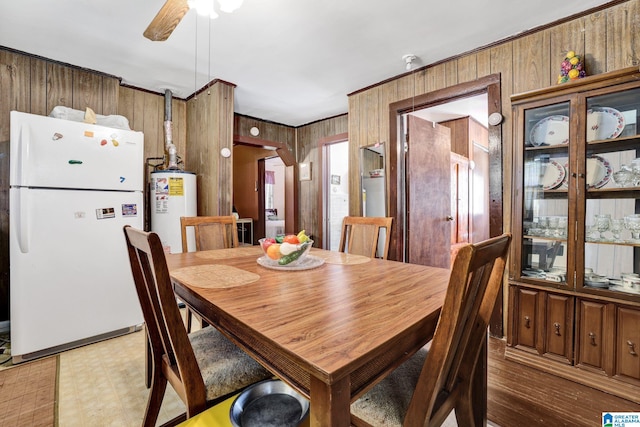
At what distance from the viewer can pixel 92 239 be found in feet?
7.56

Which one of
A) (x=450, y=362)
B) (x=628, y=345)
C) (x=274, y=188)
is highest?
(x=274, y=188)

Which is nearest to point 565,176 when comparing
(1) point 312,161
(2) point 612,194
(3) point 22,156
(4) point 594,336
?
(2) point 612,194

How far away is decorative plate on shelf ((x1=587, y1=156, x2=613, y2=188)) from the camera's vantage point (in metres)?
1.92

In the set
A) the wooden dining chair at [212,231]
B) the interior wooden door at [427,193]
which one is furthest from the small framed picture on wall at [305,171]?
the wooden dining chair at [212,231]

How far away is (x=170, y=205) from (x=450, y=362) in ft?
9.42

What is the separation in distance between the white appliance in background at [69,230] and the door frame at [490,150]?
225 cm

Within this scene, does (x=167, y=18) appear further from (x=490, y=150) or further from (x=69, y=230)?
(x=490, y=150)

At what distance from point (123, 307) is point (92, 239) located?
61cm

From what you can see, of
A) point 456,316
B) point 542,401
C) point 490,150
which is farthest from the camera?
point 490,150

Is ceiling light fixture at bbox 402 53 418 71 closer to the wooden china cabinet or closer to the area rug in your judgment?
the wooden china cabinet

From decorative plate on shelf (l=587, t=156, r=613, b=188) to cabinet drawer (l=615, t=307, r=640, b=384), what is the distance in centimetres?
77

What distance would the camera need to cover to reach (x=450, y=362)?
87 centimetres

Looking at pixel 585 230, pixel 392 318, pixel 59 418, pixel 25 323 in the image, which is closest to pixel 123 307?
pixel 25 323

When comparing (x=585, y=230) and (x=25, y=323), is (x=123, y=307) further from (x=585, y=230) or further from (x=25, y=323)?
(x=585, y=230)
